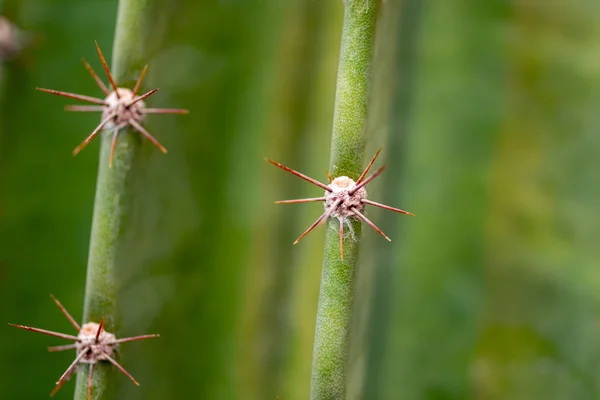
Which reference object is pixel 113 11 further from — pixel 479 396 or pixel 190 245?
pixel 479 396

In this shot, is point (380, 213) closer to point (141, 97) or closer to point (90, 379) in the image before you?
point (141, 97)

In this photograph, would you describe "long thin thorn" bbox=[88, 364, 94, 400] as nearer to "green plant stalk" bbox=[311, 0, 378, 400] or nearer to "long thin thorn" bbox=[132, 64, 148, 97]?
"green plant stalk" bbox=[311, 0, 378, 400]

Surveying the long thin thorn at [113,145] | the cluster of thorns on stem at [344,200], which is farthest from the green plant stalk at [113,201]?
the cluster of thorns on stem at [344,200]

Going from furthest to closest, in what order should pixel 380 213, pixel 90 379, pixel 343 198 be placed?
pixel 380 213
pixel 90 379
pixel 343 198

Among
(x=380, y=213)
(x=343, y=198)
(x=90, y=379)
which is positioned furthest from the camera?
(x=380, y=213)

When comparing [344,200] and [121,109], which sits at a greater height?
[121,109]

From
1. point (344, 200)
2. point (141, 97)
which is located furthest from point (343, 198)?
point (141, 97)
